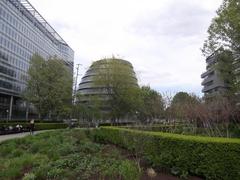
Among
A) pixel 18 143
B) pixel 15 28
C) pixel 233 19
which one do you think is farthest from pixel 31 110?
pixel 233 19

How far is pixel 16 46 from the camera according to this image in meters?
61.6

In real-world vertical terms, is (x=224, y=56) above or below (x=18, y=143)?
above

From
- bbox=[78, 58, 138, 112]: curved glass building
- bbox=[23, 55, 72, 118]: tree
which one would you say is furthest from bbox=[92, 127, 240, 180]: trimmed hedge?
bbox=[23, 55, 72, 118]: tree

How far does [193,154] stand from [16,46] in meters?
61.0

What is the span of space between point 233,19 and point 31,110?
222 ft

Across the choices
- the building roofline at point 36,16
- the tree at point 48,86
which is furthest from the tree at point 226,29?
the building roofline at point 36,16

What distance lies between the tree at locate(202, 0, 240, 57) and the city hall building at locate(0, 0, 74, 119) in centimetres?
4362

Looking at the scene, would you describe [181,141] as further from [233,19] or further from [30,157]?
[233,19]

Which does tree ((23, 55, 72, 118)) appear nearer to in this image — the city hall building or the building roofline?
the city hall building

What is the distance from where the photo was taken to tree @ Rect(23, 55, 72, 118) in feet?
149

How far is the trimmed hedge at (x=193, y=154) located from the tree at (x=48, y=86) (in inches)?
1452

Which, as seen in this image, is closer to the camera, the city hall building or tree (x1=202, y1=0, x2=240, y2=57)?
tree (x1=202, y1=0, x2=240, y2=57)

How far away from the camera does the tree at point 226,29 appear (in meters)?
17.4

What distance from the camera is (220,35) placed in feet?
66.6
